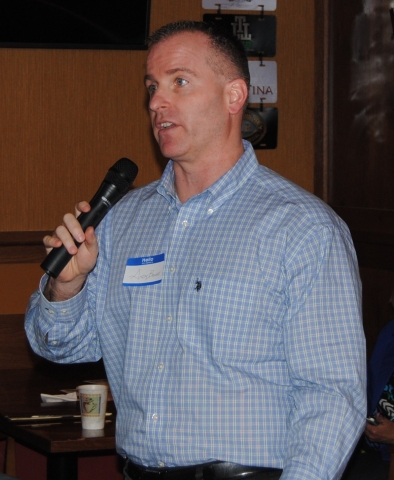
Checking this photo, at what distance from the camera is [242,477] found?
172 centimetres

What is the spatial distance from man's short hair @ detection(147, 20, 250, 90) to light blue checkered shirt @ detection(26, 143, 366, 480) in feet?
0.74

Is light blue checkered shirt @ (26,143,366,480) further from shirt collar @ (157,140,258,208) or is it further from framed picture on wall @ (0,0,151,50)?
framed picture on wall @ (0,0,151,50)

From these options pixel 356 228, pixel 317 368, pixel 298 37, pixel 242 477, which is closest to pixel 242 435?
pixel 242 477

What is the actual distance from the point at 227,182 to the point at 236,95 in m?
0.24

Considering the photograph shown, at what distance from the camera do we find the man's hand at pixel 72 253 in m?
1.80

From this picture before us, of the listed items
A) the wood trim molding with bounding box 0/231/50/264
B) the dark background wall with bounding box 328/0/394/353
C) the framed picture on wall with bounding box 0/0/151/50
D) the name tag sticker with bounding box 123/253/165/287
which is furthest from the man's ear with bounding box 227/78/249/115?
the wood trim molding with bounding box 0/231/50/264

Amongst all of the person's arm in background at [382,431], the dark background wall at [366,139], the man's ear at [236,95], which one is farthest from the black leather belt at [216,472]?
the dark background wall at [366,139]

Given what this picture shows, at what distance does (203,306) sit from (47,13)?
2.58 metres

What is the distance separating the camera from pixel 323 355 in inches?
65.3

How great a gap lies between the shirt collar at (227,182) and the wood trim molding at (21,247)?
2115 mm

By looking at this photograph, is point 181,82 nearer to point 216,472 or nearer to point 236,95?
point 236,95

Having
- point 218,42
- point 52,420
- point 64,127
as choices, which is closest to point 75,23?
point 64,127

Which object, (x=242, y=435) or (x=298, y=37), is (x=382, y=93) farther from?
(x=242, y=435)

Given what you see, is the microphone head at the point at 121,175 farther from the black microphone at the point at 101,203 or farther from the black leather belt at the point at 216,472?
the black leather belt at the point at 216,472
